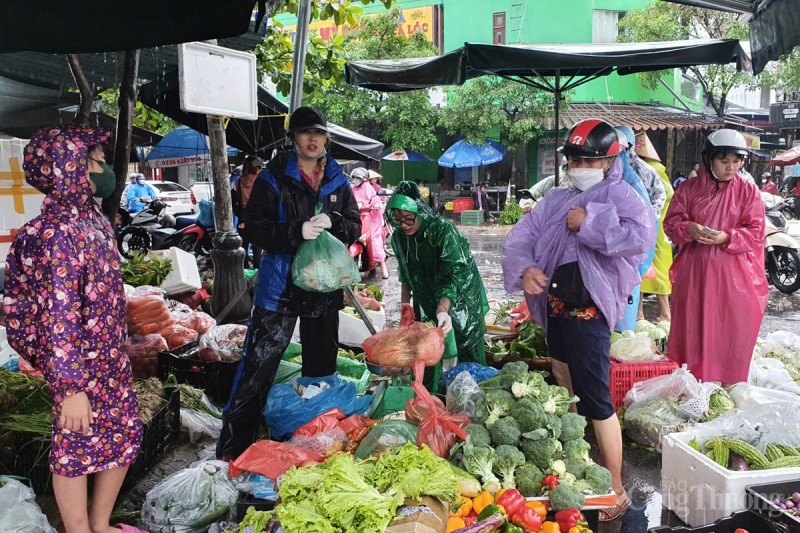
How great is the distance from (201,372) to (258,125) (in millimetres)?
5466

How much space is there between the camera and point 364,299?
22.2ft

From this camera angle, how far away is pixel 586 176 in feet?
10.6

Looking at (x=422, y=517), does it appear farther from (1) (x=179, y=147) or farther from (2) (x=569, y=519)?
(1) (x=179, y=147)

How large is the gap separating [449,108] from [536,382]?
756 inches

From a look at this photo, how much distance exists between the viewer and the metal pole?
15.6 feet

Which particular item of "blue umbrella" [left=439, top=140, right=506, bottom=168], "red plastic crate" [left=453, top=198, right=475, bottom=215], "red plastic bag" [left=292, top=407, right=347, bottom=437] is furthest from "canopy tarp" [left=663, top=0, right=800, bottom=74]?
"red plastic crate" [left=453, top=198, right=475, bottom=215]

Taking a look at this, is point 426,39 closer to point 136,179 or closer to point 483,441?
point 136,179

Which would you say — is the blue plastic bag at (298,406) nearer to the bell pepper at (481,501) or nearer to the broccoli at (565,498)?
the bell pepper at (481,501)

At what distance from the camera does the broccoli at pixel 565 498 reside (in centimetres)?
274

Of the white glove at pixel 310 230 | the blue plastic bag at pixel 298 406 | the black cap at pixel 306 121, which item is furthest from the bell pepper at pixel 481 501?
the black cap at pixel 306 121

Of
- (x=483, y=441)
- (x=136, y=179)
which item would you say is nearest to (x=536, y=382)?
(x=483, y=441)

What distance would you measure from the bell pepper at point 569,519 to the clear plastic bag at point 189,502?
5.03ft

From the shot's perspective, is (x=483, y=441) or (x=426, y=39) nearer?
(x=483, y=441)

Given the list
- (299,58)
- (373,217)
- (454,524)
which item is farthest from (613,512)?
(373,217)
